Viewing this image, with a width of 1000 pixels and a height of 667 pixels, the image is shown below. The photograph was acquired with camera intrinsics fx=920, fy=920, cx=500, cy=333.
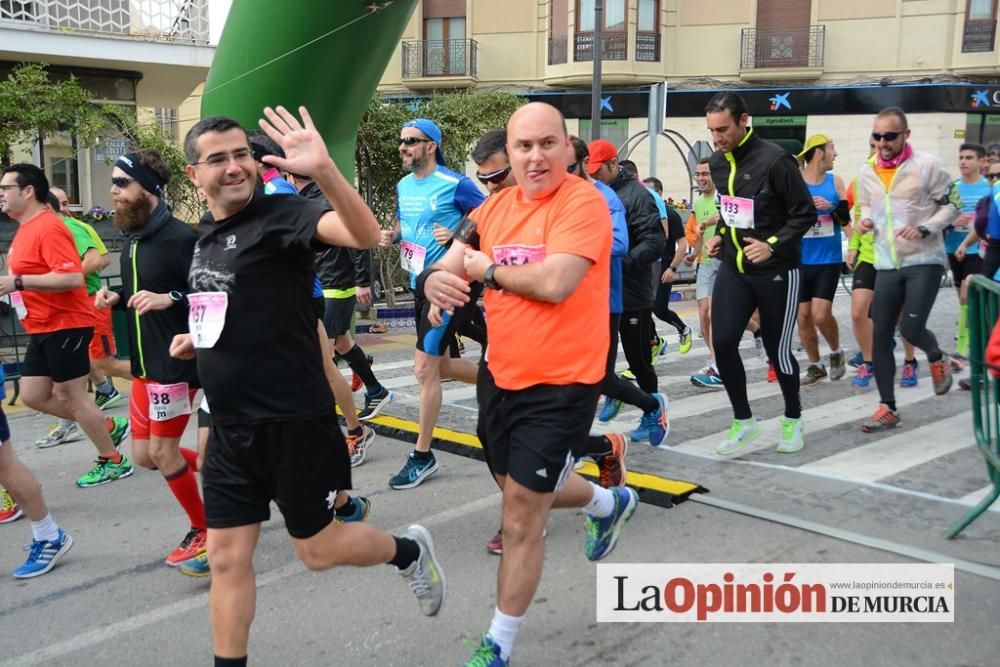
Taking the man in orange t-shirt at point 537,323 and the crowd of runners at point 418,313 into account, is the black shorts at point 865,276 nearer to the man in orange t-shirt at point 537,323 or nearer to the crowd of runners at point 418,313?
the crowd of runners at point 418,313

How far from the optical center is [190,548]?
4176 millimetres

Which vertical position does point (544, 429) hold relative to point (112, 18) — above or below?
below

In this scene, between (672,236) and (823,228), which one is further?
(672,236)

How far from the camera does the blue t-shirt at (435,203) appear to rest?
211 inches

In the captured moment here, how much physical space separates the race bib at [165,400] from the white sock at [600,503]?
1.87m

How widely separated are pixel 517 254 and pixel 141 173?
6.61ft

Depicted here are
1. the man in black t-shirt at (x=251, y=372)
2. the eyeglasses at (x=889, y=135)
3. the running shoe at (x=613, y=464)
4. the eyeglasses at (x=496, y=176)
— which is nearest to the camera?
the man in black t-shirt at (x=251, y=372)

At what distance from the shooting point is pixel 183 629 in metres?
3.55

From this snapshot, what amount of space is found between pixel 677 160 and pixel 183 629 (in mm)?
29476

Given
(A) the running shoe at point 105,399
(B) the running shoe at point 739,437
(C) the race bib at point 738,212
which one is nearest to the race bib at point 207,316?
(C) the race bib at point 738,212

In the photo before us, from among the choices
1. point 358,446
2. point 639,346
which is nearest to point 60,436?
point 358,446

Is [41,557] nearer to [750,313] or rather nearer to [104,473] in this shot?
[104,473]

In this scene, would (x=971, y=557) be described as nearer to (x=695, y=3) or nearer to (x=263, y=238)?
(x=263, y=238)

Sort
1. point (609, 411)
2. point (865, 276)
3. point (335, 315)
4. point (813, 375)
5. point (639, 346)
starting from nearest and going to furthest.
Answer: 1. point (639, 346)
2. point (335, 315)
3. point (609, 411)
4. point (865, 276)
5. point (813, 375)
